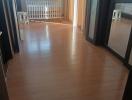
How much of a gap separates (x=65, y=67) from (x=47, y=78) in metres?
0.42

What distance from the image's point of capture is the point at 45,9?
5.94 metres

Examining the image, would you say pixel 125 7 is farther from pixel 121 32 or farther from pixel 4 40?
pixel 4 40

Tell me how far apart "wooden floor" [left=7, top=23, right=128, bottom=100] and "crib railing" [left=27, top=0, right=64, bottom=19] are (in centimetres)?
248

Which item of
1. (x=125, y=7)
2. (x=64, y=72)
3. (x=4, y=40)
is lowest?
(x=64, y=72)

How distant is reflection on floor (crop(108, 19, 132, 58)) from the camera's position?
8.75ft

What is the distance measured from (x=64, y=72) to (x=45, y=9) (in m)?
4.12

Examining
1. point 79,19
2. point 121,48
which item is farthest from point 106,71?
point 79,19

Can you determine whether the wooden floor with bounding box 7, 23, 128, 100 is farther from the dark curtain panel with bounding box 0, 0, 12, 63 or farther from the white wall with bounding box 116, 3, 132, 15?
the white wall with bounding box 116, 3, 132, 15

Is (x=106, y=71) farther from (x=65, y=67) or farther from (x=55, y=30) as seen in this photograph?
(x=55, y=30)

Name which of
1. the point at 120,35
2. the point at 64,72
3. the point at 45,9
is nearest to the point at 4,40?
the point at 64,72

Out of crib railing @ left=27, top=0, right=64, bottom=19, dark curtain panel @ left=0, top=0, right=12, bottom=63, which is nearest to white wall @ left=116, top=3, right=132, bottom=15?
dark curtain panel @ left=0, top=0, right=12, bottom=63

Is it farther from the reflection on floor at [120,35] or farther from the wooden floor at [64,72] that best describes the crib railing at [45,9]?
the reflection on floor at [120,35]

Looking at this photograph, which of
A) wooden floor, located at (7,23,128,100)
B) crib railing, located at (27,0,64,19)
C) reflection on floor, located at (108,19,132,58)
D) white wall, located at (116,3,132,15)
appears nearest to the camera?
wooden floor, located at (7,23,128,100)

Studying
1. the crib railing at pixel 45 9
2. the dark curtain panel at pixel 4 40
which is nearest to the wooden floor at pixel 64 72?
the dark curtain panel at pixel 4 40
